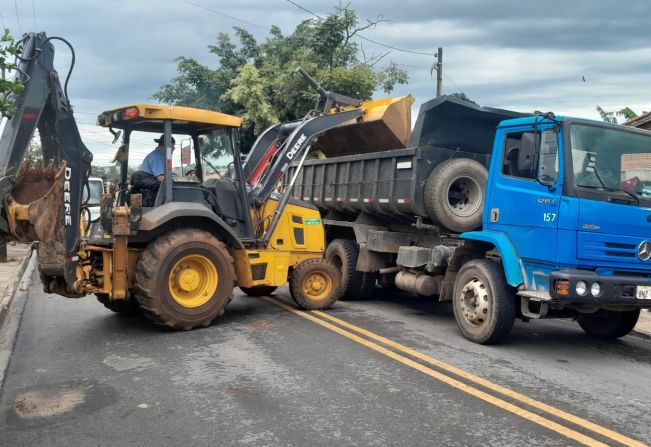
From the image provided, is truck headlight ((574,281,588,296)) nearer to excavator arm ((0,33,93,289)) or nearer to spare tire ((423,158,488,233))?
spare tire ((423,158,488,233))

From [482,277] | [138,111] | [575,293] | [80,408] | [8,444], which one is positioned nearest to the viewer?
[8,444]

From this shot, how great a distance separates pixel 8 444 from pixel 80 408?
28.0 inches

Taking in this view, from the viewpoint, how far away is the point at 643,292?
6.09 m

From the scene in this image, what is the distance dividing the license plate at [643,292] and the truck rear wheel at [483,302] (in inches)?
48.5

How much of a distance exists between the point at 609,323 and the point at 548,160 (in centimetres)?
252

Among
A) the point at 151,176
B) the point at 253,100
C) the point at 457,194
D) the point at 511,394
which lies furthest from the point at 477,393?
the point at 253,100

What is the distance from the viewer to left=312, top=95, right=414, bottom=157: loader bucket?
9.54 meters

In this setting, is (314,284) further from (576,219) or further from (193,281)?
(576,219)

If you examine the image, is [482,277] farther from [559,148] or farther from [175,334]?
[175,334]

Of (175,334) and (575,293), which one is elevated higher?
(575,293)

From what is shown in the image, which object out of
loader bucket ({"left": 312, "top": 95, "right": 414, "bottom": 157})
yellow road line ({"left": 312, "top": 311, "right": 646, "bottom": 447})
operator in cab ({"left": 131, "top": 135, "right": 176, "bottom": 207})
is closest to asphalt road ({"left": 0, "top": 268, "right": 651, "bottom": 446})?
yellow road line ({"left": 312, "top": 311, "right": 646, "bottom": 447})

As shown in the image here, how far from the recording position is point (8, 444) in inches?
163

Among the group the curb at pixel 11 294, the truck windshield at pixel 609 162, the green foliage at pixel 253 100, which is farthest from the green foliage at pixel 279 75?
the truck windshield at pixel 609 162

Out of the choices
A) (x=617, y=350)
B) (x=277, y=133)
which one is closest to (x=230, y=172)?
(x=277, y=133)
